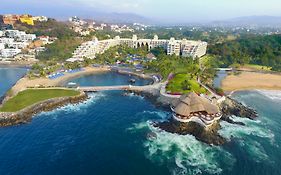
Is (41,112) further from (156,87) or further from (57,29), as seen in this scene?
(57,29)

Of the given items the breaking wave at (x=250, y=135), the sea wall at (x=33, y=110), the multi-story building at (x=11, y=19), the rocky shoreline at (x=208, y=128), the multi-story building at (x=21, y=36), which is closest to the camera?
the breaking wave at (x=250, y=135)

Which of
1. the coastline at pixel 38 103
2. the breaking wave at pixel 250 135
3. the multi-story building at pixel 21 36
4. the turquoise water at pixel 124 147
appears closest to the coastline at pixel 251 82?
the turquoise water at pixel 124 147

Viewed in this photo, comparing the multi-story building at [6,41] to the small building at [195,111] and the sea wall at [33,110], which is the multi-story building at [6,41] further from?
the small building at [195,111]

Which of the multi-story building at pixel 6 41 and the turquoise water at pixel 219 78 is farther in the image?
the multi-story building at pixel 6 41

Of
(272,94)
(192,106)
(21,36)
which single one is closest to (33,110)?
(192,106)

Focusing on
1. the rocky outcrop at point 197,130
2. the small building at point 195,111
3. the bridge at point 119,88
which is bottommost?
the rocky outcrop at point 197,130

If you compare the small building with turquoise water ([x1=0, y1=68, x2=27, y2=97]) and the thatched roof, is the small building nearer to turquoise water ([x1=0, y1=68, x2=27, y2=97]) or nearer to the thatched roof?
the thatched roof

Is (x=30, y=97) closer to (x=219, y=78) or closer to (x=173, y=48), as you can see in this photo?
(x=219, y=78)

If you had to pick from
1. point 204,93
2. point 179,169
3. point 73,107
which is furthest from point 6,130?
point 204,93
